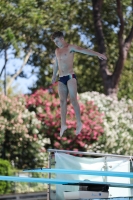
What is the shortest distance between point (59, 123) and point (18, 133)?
140cm

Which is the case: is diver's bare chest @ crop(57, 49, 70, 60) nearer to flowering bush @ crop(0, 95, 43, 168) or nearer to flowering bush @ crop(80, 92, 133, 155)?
flowering bush @ crop(0, 95, 43, 168)

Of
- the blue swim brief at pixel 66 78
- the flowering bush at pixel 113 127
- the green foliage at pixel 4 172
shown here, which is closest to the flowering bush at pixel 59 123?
the flowering bush at pixel 113 127

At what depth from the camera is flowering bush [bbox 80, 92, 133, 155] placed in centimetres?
2101

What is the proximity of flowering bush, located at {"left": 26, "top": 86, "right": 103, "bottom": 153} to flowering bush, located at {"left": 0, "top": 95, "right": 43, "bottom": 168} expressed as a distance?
368 millimetres

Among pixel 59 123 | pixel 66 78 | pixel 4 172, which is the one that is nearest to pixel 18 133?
pixel 59 123

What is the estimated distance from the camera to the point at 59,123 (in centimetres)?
2072

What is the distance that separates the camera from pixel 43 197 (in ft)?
59.1

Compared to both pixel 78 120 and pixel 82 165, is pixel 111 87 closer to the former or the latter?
pixel 82 165

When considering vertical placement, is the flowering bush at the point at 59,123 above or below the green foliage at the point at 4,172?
above

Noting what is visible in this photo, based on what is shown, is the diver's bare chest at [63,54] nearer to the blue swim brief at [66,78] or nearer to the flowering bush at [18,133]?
the blue swim brief at [66,78]

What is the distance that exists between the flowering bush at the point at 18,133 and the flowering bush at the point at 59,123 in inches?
14.5

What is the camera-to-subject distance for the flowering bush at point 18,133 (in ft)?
65.8

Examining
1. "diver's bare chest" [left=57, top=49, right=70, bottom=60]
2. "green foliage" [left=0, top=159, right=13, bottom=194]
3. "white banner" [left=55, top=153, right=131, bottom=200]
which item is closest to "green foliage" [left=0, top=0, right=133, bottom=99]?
"green foliage" [left=0, top=159, right=13, bottom=194]

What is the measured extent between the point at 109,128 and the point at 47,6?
693 centimetres
